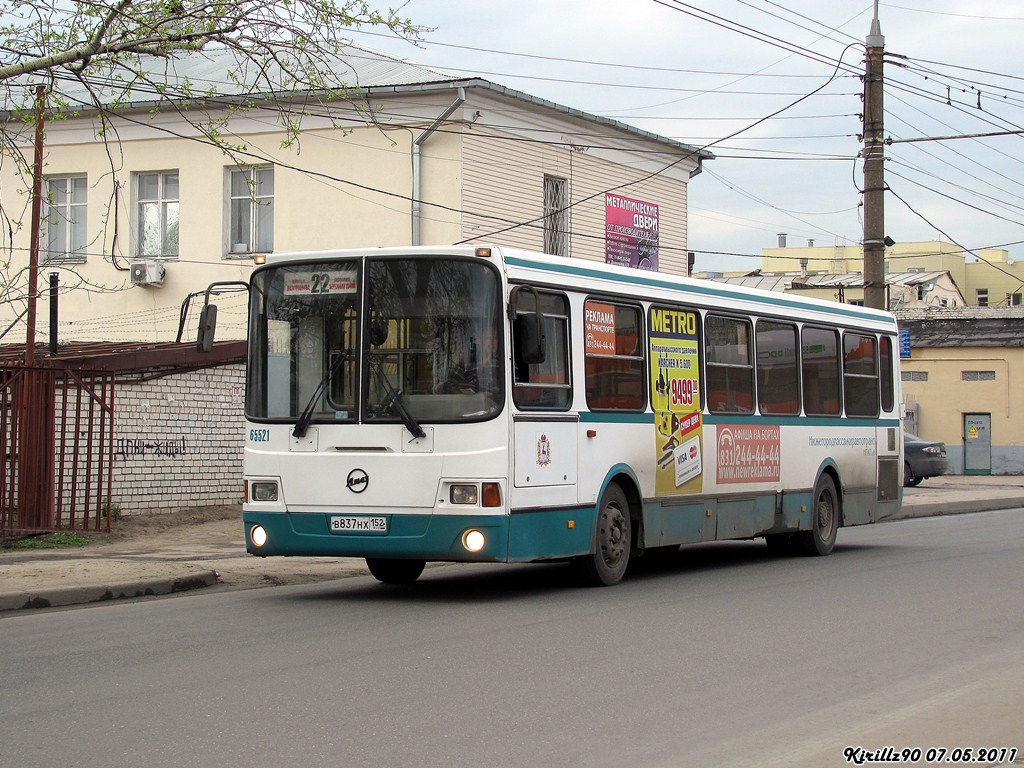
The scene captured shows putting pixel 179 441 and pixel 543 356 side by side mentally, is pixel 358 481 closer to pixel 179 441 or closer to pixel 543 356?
pixel 543 356

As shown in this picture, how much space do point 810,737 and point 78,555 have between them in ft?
35.3

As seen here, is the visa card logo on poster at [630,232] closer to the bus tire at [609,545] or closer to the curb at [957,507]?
the curb at [957,507]

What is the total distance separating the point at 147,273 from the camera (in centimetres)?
3005

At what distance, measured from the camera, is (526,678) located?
26.7 ft

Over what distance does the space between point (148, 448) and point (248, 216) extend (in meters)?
10.7

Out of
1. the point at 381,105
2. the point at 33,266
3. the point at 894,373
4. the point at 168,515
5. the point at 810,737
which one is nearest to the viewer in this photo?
the point at 810,737

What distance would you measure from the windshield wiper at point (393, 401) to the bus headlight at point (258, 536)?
59.8 inches

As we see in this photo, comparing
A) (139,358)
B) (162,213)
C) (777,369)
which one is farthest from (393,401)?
(162,213)

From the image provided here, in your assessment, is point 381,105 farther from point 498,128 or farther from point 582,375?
point 582,375

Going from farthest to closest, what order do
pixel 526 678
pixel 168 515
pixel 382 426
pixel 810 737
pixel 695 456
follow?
1. pixel 168 515
2. pixel 695 456
3. pixel 382 426
4. pixel 526 678
5. pixel 810 737

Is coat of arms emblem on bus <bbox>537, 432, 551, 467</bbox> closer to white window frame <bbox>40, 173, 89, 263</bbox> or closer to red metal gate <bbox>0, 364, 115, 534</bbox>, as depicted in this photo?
red metal gate <bbox>0, 364, 115, 534</bbox>

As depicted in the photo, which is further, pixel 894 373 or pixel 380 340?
pixel 894 373

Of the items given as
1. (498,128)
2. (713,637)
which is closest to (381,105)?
(498,128)

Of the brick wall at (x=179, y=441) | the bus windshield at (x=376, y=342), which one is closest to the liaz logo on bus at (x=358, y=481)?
the bus windshield at (x=376, y=342)
